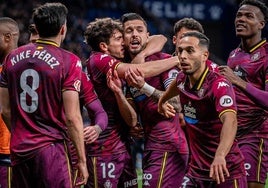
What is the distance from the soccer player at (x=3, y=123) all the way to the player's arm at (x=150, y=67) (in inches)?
47.0

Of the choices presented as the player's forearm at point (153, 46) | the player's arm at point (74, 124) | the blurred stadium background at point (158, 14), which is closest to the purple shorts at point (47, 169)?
the player's arm at point (74, 124)

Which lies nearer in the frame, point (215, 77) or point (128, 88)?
point (215, 77)

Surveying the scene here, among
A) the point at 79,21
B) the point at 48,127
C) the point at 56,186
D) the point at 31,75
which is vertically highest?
the point at 79,21

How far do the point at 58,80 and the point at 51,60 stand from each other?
19cm

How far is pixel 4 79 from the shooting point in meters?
7.11

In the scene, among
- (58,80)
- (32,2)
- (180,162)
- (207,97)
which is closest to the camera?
(58,80)

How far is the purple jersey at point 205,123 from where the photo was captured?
292 inches

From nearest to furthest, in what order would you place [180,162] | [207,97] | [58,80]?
1. [58,80]
2. [207,97]
3. [180,162]

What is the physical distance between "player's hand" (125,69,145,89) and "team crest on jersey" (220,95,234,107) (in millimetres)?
1253

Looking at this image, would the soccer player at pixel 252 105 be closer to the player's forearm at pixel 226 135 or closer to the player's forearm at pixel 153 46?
the player's forearm at pixel 153 46

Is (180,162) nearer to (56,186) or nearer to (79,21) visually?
(56,186)

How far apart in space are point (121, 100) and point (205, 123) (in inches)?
44.9

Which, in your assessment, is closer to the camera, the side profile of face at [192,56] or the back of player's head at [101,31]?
the side profile of face at [192,56]

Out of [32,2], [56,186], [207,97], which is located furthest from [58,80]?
[32,2]
